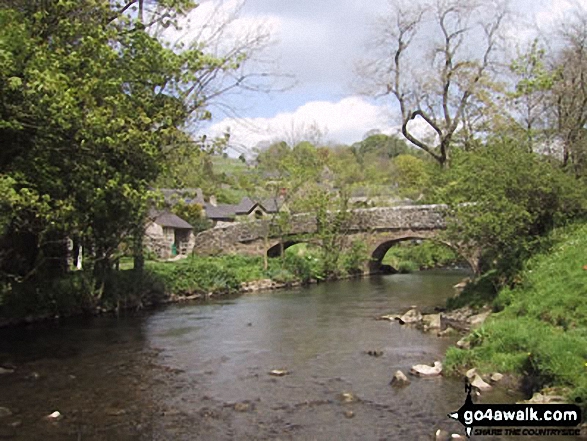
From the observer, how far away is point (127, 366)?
568 inches

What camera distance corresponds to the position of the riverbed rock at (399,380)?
12.3 meters

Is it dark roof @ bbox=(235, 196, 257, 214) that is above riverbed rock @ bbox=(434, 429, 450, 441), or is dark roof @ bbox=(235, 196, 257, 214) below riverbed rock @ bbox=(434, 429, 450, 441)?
above

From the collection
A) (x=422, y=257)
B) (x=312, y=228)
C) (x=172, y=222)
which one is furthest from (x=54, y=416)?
(x=172, y=222)

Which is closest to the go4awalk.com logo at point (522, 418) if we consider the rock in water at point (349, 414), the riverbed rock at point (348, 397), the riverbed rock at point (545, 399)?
the riverbed rock at point (545, 399)

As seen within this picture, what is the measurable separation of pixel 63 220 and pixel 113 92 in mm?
3447

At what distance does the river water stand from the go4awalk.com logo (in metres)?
0.37

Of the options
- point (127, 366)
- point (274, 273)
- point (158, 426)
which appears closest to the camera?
point (158, 426)

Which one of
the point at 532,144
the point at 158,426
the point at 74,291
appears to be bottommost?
the point at 158,426

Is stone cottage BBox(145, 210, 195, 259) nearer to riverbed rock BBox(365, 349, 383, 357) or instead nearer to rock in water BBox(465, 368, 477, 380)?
riverbed rock BBox(365, 349, 383, 357)

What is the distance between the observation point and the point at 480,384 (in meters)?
11.5

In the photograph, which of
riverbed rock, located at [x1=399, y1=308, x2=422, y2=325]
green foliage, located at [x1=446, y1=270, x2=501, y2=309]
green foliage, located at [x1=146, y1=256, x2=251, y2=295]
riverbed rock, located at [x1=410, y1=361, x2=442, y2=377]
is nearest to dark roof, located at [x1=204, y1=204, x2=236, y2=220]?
green foliage, located at [x1=146, y1=256, x2=251, y2=295]

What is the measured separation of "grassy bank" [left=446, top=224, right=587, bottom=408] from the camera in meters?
10.4

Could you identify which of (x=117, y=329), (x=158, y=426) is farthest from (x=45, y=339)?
(x=158, y=426)

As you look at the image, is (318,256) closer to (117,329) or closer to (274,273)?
(274,273)
